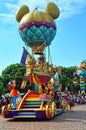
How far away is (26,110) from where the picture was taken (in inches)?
645

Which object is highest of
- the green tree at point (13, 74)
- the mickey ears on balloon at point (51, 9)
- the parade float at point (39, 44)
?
the green tree at point (13, 74)

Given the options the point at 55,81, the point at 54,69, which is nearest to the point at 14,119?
the point at 55,81

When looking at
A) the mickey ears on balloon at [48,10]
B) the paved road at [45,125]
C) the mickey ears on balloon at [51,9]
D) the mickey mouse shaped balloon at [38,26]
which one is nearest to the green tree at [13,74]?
the mickey ears on balloon at [48,10]

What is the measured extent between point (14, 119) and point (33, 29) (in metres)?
8.46

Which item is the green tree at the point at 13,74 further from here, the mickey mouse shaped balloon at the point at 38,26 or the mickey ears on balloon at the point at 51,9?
the mickey ears on balloon at the point at 51,9

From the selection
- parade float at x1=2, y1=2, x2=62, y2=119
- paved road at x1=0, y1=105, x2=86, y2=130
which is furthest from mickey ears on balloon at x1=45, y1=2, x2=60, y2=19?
paved road at x1=0, y1=105, x2=86, y2=130

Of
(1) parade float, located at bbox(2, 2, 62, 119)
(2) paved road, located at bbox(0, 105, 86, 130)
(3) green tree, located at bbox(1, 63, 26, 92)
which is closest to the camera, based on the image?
(2) paved road, located at bbox(0, 105, 86, 130)

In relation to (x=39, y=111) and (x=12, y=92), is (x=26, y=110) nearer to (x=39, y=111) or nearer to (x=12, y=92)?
(x=39, y=111)

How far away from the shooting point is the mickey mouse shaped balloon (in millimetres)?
23219

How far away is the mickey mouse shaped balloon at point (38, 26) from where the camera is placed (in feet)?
76.2

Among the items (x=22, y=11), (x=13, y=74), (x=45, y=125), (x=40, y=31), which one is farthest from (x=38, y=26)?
(x=13, y=74)

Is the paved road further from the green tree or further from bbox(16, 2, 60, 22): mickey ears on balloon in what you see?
the green tree

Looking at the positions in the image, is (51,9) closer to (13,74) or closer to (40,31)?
(40,31)

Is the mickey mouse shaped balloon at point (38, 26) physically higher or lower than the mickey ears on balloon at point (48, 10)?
lower
